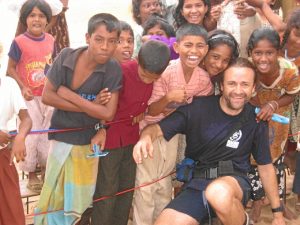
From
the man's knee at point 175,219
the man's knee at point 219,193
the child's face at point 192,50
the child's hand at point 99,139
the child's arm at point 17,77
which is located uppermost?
the child's face at point 192,50

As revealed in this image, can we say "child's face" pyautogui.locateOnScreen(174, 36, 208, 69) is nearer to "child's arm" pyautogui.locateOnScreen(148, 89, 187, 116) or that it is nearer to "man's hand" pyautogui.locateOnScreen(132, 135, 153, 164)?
"child's arm" pyautogui.locateOnScreen(148, 89, 187, 116)

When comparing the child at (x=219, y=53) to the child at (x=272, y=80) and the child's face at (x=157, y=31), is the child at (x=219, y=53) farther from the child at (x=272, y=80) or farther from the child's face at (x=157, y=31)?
the child's face at (x=157, y=31)

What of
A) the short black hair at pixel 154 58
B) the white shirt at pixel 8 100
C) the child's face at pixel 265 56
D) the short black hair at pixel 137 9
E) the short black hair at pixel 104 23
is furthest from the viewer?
the short black hair at pixel 137 9

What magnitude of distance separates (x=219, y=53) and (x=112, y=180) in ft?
4.21

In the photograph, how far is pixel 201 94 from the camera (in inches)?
142

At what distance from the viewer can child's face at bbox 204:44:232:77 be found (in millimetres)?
3633

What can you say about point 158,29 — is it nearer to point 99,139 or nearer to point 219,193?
point 99,139

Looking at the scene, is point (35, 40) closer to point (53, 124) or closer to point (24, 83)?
point (24, 83)

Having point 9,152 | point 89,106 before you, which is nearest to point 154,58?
point 89,106

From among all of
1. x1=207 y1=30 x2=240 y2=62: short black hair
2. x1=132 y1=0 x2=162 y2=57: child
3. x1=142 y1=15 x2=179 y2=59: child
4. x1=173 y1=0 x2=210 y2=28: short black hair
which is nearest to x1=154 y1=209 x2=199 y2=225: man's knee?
x1=207 y1=30 x2=240 y2=62: short black hair

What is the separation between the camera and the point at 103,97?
10.2 ft

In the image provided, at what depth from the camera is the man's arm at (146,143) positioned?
10.2 ft

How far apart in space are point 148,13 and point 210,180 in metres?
2.06

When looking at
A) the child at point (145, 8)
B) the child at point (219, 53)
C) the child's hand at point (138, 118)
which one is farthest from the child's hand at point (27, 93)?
the child at point (219, 53)
